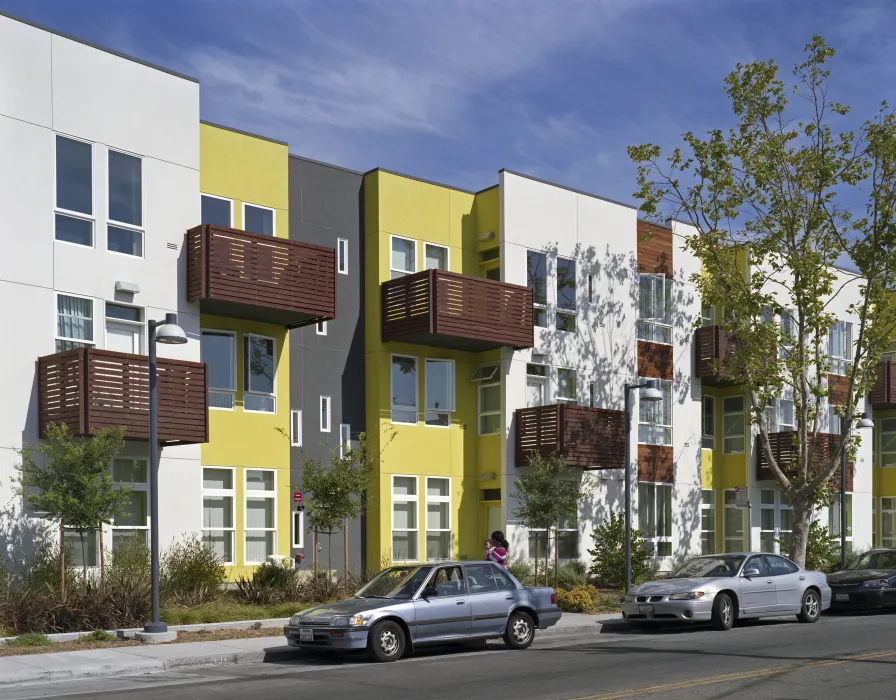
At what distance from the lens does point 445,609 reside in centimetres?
1708

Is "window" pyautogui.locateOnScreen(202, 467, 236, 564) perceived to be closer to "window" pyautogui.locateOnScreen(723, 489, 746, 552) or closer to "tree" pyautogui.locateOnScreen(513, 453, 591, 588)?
"tree" pyautogui.locateOnScreen(513, 453, 591, 588)

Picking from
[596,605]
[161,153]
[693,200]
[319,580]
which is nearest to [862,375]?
[693,200]

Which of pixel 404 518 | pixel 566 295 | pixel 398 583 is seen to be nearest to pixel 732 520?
pixel 566 295

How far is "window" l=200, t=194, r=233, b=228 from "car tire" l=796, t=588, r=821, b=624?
14.4 meters

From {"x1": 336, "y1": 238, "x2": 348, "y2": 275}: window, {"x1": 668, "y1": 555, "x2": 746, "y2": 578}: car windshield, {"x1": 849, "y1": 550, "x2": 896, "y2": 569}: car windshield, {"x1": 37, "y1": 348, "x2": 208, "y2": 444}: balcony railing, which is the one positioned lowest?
{"x1": 849, "y1": 550, "x2": 896, "y2": 569}: car windshield

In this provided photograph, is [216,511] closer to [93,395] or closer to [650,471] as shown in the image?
[93,395]

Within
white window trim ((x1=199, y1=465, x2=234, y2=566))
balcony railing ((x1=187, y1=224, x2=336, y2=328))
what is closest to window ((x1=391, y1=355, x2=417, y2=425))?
balcony railing ((x1=187, y1=224, x2=336, y2=328))

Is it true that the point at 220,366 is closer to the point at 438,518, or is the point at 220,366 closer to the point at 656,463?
the point at 438,518

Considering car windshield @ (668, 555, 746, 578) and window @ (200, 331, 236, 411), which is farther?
window @ (200, 331, 236, 411)

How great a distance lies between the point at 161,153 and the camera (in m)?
24.4

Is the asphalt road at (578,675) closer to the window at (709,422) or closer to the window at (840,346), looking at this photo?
the window at (709,422)

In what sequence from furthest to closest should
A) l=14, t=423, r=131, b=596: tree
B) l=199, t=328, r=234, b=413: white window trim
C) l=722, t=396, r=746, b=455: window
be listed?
l=722, t=396, r=746, b=455: window → l=199, t=328, r=234, b=413: white window trim → l=14, t=423, r=131, b=596: tree

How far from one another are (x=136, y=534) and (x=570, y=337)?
13417 mm

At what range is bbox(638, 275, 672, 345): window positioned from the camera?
113 ft
